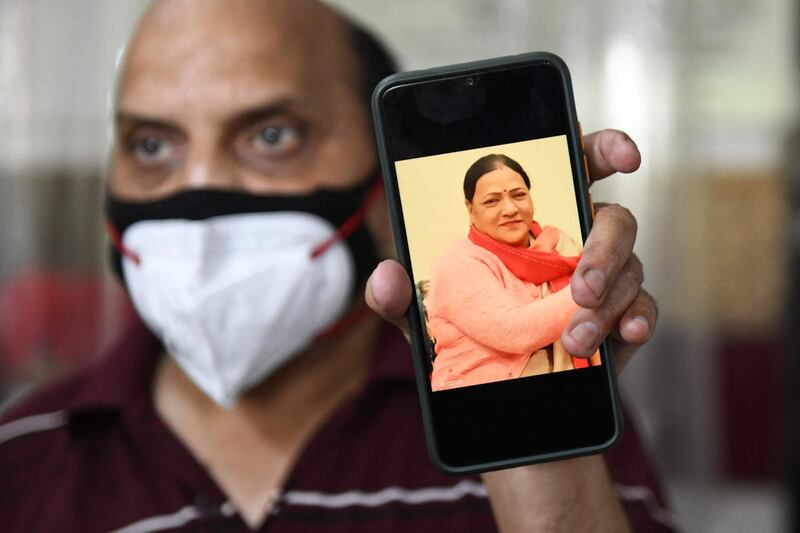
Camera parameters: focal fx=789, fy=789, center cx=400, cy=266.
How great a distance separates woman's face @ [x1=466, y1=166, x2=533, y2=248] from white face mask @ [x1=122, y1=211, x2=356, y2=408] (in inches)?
12.8

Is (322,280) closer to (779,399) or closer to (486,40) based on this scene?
(486,40)

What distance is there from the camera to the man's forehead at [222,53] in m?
0.76

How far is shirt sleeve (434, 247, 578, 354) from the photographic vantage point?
0.46 meters

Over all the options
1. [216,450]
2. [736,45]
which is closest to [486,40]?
[736,45]

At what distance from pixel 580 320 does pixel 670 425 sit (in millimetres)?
1198

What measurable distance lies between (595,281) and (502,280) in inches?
2.1

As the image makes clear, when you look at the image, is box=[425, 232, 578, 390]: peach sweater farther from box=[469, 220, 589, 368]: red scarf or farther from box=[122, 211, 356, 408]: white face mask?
box=[122, 211, 356, 408]: white face mask

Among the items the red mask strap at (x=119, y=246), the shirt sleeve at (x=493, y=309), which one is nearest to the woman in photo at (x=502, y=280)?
the shirt sleeve at (x=493, y=309)

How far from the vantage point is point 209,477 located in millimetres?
774

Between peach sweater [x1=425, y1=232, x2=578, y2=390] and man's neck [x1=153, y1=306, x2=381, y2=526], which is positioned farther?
man's neck [x1=153, y1=306, x2=381, y2=526]

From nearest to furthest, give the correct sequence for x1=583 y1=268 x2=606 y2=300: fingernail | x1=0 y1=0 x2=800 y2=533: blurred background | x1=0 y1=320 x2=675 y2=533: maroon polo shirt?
x1=583 y1=268 x2=606 y2=300: fingernail, x1=0 y1=320 x2=675 y2=533: maroon polo shirt, x1=0 y1=0 x2=800 y2=533: blurred background

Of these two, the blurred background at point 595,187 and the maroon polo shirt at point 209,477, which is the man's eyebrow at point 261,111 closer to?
the maroon polo shirt at point 209,477

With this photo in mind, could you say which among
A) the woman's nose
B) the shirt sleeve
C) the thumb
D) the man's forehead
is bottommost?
the shirt sleeve

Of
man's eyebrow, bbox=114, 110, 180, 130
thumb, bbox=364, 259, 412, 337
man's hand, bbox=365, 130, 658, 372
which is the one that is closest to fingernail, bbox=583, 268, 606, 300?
man's hand, bbox=365, 130, 658, 372
